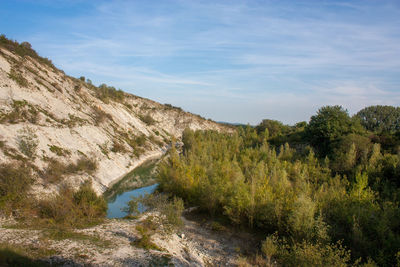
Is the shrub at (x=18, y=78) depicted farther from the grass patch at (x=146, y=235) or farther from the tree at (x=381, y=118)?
the tree at (x=381, y=118)

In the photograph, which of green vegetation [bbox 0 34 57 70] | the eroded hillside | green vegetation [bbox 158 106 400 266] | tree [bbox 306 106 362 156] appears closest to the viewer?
green vegetation [bbox 158 106 400 266]

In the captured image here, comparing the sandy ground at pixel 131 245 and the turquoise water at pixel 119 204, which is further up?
the sandy ground at pixel 131 245

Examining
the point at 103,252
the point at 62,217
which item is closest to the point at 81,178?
the point at 62,217

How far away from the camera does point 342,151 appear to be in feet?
78.9

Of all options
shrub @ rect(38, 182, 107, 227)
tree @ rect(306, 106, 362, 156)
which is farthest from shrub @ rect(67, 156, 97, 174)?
tree @ rect(306, 106, 362, 156)

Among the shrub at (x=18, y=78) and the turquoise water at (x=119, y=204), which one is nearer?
the turquoise water at (x=119, y=204)

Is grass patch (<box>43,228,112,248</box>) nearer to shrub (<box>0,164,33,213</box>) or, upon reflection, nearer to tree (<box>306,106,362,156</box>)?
shrub (<box>0,164,33,213</box>)

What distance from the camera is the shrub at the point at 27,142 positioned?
1921cm

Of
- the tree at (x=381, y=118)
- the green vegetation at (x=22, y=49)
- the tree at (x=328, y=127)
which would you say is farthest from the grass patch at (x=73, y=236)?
the tree at (x=381, y=118)

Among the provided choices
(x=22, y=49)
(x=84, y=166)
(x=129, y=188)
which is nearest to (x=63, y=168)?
(x=84, y=166)

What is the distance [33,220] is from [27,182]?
12.6ft

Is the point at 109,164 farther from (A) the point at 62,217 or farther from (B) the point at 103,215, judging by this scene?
(A) the point at 62,217

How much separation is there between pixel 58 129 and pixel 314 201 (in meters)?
25.6

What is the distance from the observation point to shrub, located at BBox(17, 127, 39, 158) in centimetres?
1921
